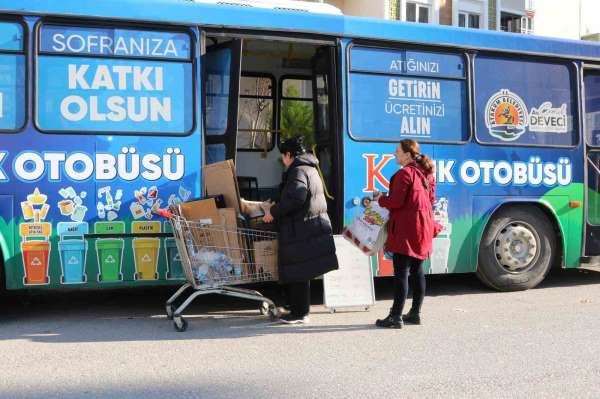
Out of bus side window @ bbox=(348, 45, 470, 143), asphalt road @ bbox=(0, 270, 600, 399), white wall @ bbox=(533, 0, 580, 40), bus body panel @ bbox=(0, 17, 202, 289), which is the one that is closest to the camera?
asphalt road @ bbox=(0, 270, 600, 399)

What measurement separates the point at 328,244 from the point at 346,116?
1725 mm

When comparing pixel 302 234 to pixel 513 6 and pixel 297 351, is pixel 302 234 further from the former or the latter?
pixel 513 6

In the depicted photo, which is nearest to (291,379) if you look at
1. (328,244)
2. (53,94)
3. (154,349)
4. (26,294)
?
(154,349)

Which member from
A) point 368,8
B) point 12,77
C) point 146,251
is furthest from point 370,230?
point 368,8

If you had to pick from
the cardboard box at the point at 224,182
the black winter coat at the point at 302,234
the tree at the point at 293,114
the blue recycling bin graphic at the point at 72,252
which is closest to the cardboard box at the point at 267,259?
the black winter coat at the point at 302,234

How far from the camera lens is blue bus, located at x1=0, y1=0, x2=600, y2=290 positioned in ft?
19.9

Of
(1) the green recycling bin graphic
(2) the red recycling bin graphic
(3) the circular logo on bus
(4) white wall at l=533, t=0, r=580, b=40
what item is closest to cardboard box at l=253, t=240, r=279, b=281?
(1) the green recycling bin graphic

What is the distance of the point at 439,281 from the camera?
8883 mm

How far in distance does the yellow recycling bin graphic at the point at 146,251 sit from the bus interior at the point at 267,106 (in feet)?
3.23

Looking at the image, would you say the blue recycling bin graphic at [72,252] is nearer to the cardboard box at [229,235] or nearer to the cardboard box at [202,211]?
the cardboard box at [202,211]

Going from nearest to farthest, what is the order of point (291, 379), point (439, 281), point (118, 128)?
point (291, 379), point (118, 128), point (439, 281)

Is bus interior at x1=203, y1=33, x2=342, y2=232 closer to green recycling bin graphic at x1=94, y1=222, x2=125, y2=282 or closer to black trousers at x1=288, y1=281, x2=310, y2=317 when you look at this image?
black trousers at x1=288, y1=281, x2=310, y2=317

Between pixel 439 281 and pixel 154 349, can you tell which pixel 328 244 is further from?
pixel 439 281

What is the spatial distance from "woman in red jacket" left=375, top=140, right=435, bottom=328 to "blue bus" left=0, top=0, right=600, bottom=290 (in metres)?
1.03
